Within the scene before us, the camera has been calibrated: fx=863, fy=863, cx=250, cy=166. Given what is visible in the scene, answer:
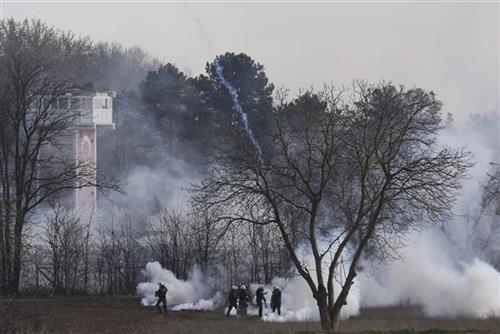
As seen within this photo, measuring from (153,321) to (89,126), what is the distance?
99.9ft

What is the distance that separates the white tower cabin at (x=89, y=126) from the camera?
57.7 meters

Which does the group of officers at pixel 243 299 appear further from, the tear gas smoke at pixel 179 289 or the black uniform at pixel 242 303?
the tear gas smoke at pixel 179 289

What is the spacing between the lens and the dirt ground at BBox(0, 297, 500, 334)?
23.8 m

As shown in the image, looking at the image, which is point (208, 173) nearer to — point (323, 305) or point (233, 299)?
point (233, 299)

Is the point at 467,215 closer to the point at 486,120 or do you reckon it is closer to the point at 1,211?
the point at 486,120

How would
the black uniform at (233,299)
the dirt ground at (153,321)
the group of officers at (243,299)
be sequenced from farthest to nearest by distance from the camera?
1. the black uniform at (233,299)
2. the group of officers at (243,299)
3. the dirt ground at (153,321)

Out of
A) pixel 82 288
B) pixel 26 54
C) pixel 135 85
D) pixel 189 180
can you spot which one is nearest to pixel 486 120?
pixel 189 180

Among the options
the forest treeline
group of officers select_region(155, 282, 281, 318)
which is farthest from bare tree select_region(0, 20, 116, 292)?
group of officers select_region(155, 282, 281, 318)

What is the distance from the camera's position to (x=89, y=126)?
5953cm

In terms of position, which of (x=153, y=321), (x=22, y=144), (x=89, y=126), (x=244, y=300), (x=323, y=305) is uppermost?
(x=89, y=126)

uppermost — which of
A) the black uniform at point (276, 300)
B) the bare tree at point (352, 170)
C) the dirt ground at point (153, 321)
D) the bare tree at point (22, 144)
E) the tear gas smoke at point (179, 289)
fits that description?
the bare tree at point (22, 144)

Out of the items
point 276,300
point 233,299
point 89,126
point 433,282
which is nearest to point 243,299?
point 233,299

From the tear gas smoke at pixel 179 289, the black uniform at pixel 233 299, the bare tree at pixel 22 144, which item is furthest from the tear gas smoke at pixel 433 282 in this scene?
the bare tree at pixel 22 144

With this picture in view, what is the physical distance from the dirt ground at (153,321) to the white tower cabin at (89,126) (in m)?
18.4
